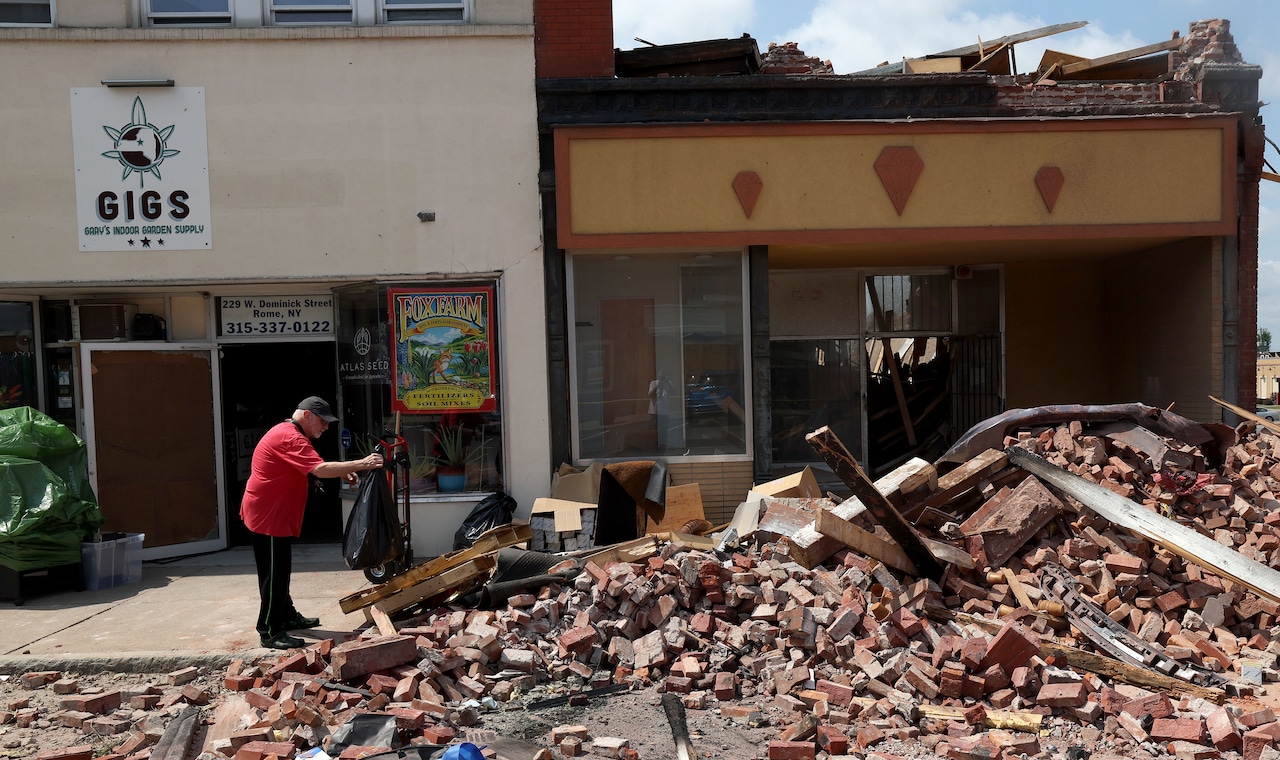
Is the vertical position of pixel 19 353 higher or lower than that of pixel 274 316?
lower

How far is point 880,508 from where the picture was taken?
6.45 meters

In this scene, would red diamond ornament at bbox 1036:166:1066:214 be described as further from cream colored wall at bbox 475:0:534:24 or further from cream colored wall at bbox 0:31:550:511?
cream colored wall at bbox 475:0:534:24

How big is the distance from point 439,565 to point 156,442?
165 inches

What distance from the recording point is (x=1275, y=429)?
26.6 feet

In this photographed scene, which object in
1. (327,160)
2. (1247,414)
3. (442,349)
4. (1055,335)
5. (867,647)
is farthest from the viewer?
(1055,335)

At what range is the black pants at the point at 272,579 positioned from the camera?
6.34 meters

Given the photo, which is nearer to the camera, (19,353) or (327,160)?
(327,160)

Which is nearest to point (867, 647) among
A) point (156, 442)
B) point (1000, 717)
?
point (1000, 717)

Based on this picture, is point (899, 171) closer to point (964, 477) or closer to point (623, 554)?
point (964, 477)

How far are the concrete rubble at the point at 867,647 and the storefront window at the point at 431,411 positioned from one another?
2751mm

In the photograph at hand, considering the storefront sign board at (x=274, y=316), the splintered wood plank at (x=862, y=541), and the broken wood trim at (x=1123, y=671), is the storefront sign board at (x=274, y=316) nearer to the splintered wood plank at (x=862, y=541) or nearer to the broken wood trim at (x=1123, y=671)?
the splintered wood plank at (x=862, y=541)

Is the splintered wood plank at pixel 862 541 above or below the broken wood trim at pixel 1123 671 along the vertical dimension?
above

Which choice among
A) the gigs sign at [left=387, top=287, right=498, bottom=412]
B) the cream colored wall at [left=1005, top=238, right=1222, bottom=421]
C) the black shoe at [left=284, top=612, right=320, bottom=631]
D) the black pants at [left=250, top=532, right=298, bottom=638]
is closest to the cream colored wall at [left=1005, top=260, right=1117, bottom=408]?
the cream colored wall at [left=1005, top=238, right=1222, bottom=421]

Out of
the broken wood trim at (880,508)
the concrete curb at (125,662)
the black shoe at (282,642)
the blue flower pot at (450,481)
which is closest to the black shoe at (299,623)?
the black shoe at (282,642)
